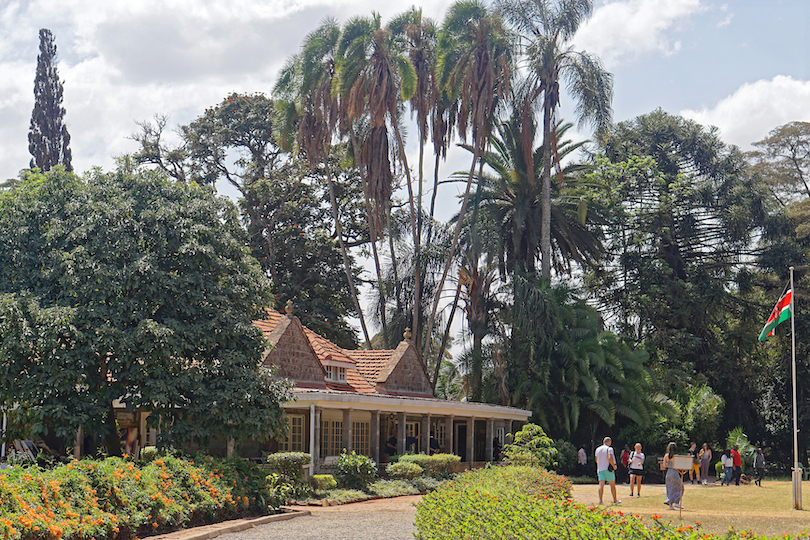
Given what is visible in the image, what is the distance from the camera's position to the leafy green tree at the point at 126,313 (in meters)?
15.6

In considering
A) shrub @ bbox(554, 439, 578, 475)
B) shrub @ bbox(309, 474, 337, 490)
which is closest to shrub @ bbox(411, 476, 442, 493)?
shrub @ bbox(309, 474, 337, 490)

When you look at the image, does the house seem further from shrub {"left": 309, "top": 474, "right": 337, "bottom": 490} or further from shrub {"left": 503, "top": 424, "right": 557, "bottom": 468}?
shrub {"left": 503, "top": 424, "right": 557, "bottom": 468}

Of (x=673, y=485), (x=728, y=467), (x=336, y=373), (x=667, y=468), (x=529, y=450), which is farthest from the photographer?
(x=728, y=467)

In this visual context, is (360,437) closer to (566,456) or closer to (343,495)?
(343,495)

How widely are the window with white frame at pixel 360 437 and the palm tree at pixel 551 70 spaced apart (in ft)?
37.4

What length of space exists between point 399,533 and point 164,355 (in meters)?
6.05

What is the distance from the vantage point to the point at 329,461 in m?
21.0

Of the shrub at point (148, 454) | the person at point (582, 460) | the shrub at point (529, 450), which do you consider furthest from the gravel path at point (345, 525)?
the person at point (582, 460)

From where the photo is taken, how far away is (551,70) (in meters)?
33.8

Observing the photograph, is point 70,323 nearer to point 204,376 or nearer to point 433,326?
point 204,376

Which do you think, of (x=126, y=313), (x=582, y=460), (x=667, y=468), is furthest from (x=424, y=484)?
(x=582, y=460)

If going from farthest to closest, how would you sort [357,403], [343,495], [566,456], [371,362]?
[566,456] → [371,362] → [357,403] → [343,495]

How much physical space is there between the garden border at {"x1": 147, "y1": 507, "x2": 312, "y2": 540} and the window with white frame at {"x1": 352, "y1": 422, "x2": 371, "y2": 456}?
32.4ft

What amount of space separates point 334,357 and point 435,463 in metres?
5.05
